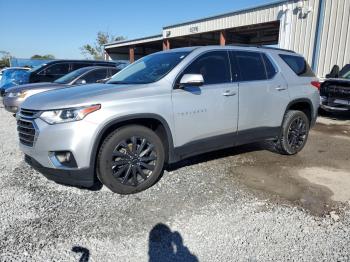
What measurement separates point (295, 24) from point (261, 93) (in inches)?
375

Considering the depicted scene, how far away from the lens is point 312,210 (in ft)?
11.2

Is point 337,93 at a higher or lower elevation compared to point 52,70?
lower

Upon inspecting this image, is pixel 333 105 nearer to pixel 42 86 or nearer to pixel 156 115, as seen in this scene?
pixel 156 115

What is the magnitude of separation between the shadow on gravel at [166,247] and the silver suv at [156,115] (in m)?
0.87

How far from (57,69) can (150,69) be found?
328 inches

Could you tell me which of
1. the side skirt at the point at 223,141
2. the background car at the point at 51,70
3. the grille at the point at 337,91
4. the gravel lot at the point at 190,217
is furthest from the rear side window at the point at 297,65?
the background car at the point at 51,70

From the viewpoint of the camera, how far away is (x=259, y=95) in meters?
4.64

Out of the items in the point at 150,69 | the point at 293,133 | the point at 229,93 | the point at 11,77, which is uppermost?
the point at 150,69

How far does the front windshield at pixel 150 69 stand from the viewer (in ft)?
13.1

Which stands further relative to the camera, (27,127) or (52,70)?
(52,70)

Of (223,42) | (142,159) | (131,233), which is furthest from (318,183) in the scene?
(223,42)

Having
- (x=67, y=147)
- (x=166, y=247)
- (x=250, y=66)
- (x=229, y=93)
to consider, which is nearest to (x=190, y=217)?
(x=166, y=247)

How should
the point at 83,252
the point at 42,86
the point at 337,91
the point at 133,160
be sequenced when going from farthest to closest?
the point at 337,91 < the point at 42,86 < the point at 133,160 < the point at 83,252

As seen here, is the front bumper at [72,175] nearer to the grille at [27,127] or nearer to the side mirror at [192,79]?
the grille at [27,127]
